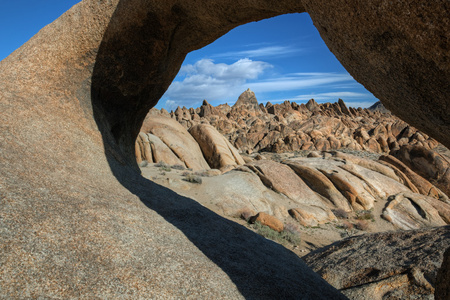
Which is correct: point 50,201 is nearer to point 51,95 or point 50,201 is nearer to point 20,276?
point 20,276

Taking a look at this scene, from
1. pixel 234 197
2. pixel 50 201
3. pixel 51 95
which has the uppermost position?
pixel 51 95

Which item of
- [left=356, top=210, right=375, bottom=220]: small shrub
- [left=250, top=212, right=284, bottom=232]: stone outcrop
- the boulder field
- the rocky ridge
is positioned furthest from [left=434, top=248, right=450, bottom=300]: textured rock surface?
the rocky ridge

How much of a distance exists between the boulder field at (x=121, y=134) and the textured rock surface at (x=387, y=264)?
1.30 m

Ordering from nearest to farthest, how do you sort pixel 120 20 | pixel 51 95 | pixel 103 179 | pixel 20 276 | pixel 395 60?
pixel 20 276, pixel 395 60, pixel 103 179, pixel 51 95, pixel 120 20

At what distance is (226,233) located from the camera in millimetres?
5434

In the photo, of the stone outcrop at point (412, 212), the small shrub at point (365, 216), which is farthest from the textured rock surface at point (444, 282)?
the stone outcrop at point (412, 212)

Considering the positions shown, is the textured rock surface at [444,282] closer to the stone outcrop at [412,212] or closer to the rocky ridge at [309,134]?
the stone outcrop at [412,212]

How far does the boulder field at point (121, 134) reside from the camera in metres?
2.83

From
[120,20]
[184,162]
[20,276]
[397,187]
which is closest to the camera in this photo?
[20,276]

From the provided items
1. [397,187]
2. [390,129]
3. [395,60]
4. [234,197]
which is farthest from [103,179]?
[390,129]

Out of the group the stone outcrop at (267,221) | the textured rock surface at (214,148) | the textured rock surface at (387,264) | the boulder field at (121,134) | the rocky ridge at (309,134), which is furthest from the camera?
the rocky ridge at (309,134)

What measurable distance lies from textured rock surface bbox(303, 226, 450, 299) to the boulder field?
1.30 metres

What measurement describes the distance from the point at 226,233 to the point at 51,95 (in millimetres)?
4341

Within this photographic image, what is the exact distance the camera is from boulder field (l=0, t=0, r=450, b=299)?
9.28ft
